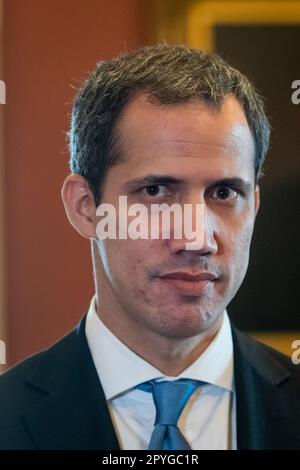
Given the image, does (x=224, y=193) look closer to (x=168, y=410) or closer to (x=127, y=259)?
(x=127, y=259)

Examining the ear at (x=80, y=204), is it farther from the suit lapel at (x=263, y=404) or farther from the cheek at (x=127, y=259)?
the suit lapel at (x=263, y=404)

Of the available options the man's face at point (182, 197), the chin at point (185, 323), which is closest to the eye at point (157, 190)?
the man's face at point (182, 197)

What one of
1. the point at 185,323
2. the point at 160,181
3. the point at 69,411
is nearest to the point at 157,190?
the point at 160,181

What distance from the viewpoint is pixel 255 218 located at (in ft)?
2.38

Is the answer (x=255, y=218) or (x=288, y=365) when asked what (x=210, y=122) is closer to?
(x=255, y=218)

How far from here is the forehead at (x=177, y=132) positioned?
60 cm

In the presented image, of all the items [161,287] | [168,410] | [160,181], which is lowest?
[168,410]

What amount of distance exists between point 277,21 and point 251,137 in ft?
0.61

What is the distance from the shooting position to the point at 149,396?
643mm

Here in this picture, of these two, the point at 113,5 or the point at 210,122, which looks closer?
the point at 210,122

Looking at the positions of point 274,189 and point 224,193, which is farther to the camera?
point 274,189

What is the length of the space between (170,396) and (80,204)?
213mm

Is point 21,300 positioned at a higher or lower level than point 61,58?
lower

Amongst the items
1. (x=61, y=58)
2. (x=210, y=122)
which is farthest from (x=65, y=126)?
(x=210, y=122)
